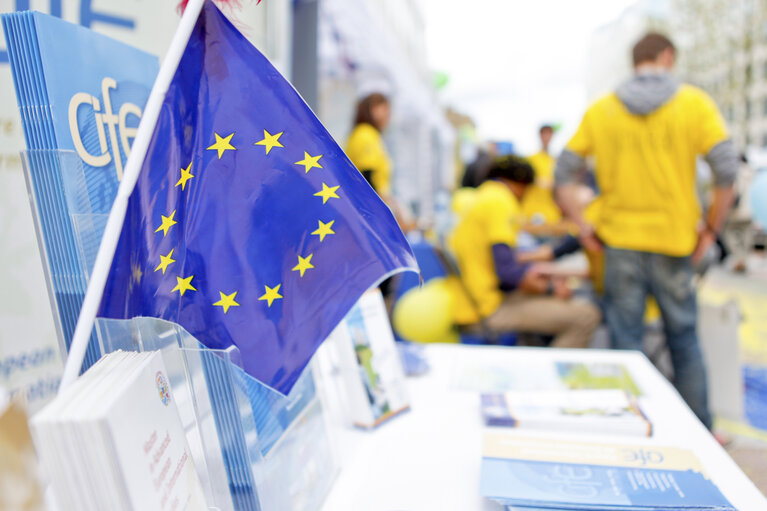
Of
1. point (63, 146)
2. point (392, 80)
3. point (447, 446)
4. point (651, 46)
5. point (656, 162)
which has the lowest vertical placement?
point (447, 446)

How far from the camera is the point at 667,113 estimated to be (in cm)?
189

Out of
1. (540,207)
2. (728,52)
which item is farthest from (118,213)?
(728,52)

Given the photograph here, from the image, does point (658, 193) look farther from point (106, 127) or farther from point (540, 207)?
point (540, 207)

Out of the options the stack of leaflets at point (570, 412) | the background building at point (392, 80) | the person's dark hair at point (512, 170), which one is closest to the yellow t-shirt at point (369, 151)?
the background building at point (392, 80)

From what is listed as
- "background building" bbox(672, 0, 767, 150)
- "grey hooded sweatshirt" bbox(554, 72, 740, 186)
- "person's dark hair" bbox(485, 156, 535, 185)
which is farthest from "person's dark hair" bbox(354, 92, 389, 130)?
"background building" bbox(672, 0, 767, 150)

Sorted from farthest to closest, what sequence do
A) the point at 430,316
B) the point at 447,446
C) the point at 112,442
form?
the point at 430,316 → the point at 447,446 → the point at 112,442

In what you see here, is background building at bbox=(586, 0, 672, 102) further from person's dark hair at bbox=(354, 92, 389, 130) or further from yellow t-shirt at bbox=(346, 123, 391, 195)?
yellow t-shirt at bbox=(346, 123, 391, 195)

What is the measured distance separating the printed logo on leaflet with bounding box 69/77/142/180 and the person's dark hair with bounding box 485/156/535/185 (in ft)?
5.89

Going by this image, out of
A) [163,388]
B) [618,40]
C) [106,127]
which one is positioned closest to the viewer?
[163,388]

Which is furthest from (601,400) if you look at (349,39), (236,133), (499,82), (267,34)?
(499,82)

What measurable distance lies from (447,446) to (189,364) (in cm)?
46

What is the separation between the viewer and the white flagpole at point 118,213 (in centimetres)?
47

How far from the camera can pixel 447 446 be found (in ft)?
2.78

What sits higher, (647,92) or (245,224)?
(647,92)
